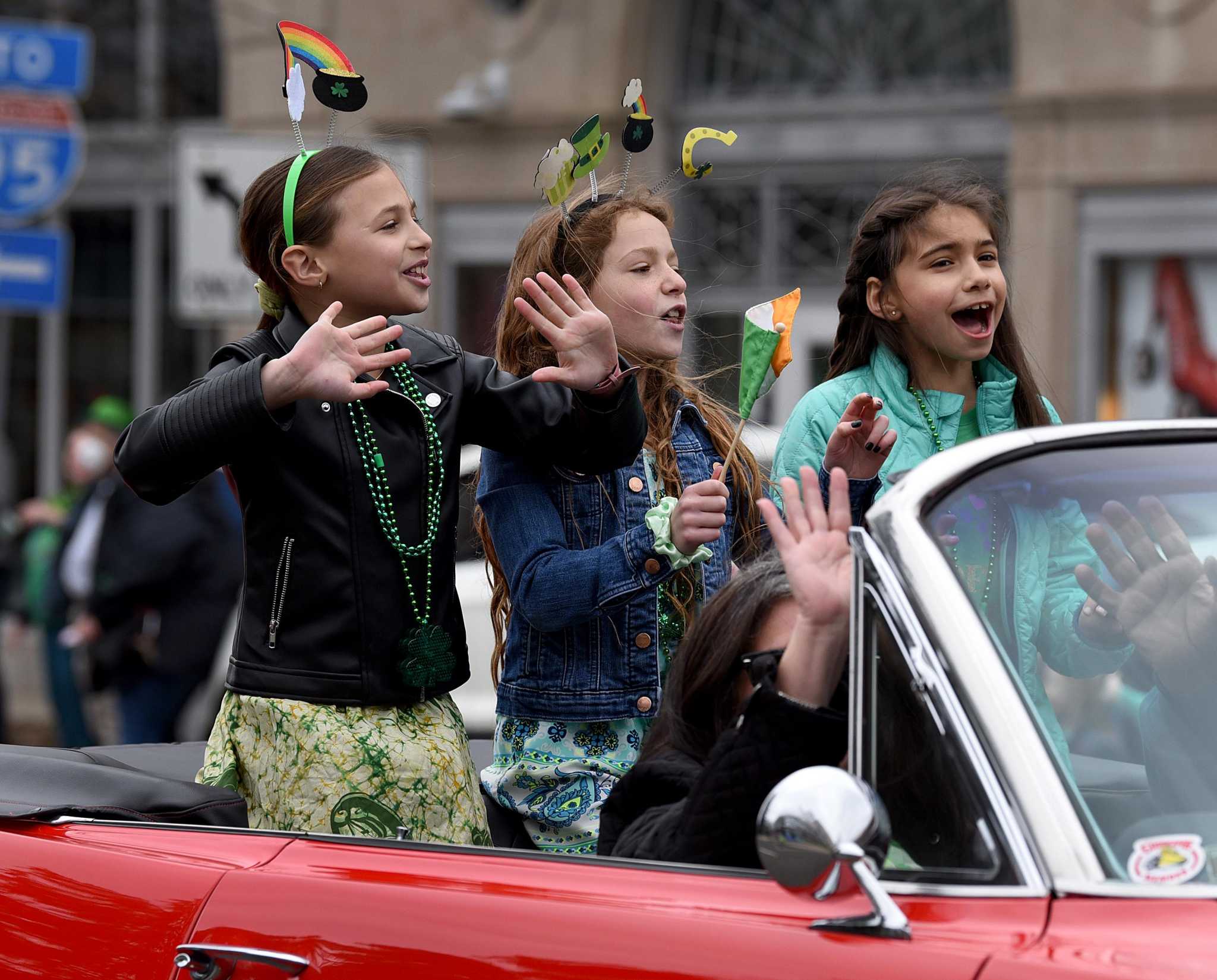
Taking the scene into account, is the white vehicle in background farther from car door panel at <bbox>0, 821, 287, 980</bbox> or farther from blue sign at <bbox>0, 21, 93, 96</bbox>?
car door panel at <bbox>0, 821, 287, 980</bbox>

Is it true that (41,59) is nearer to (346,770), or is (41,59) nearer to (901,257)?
(901,257)

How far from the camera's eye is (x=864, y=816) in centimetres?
180

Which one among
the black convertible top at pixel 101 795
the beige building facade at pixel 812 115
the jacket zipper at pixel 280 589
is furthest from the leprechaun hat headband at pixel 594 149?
the beige building facade at pixel 812 115

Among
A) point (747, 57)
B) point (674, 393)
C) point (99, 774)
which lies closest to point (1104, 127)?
point (747, 57)

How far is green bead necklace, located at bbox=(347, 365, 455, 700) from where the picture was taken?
2820 mm

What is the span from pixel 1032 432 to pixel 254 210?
4.91 ft

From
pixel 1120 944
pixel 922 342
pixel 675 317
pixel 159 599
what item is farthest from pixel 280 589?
pixel 159 599

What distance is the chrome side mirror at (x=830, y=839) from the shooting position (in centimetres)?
179

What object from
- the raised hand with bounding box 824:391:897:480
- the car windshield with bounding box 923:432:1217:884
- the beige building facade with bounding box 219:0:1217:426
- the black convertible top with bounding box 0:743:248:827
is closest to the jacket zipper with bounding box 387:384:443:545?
the black convertible top with bounding box 0:743:248:827

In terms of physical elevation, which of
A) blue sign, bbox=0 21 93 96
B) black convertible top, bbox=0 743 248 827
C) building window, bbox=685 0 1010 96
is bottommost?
black convertible top, bbox=0 743 248 827

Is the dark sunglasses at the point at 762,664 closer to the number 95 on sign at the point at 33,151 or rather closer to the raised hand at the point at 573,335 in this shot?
the raised hand at the point at 573,335

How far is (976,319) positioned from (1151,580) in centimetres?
108

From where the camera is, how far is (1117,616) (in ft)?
6.79

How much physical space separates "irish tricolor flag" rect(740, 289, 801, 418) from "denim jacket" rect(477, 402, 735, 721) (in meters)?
0.27
